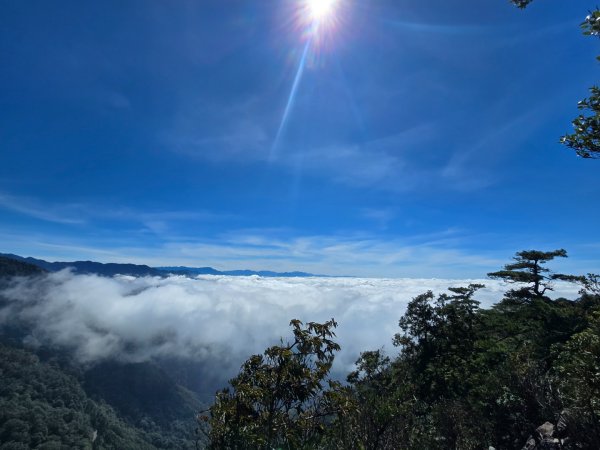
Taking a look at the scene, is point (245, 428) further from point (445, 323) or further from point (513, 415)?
point (445, 323)

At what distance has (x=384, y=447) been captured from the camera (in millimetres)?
9227

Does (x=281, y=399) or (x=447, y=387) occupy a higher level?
(x=281, y=399)

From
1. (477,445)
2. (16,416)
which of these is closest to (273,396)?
(477,445)

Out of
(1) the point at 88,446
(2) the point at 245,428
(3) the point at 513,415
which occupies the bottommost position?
(1) the point at 88,446

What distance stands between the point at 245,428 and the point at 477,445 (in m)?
18.8

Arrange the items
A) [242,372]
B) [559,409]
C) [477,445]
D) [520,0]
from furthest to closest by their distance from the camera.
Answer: [477,445] < [559,409] < [242,372] < [520,0]

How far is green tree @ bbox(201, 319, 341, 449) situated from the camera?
7.97 m

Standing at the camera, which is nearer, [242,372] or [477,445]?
[242,372]

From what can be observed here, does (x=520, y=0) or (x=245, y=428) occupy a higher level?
(x=520, y=0)

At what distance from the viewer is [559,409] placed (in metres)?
14.0

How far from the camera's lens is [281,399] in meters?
8.36

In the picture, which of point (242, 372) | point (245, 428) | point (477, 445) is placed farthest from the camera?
point (477, 445)

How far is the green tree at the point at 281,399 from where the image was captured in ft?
26.2

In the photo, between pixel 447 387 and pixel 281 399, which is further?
pixel 447 387
